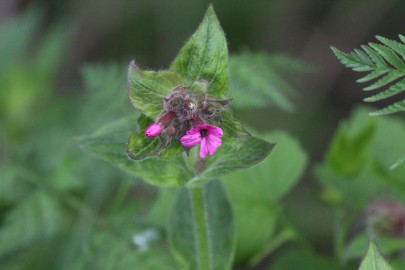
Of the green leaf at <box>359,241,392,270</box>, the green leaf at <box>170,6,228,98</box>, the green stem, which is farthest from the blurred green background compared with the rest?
the green leaf at <box>359,241,392,270</box>

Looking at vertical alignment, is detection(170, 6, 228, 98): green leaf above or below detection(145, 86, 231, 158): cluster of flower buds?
above

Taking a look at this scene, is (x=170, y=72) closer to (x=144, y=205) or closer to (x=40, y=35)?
(x=144, y=205)

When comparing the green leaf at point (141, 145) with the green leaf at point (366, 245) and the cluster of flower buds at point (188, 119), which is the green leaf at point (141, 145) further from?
the green leaf at point (366, 245)

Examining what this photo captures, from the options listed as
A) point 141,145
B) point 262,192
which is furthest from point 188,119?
point 262,192

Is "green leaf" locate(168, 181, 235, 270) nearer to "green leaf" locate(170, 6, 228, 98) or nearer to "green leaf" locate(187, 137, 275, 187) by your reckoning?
"green leaf" locate(187, 137, 275, 187)

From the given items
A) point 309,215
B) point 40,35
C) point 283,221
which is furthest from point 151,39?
point 283,221

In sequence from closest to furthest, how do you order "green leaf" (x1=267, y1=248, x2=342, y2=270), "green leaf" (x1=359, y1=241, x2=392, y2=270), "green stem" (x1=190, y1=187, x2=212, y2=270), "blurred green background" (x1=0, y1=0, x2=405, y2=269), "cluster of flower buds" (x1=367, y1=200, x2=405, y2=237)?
"green leaf" (x1=359, y1=241, x2=392, y2=270)
"green stem" (x1=190, y1=187, x2=212, y2=270)
"green leaf" (x1=267, y1=248, x2=342, y2=270)
"cluster of flower buds" (x1=367, y1=200, x2=405, y2=237)
"blurred green background" (x1=0, y1=0, x2=405, y2=269)

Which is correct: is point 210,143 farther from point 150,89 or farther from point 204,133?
point 150,89

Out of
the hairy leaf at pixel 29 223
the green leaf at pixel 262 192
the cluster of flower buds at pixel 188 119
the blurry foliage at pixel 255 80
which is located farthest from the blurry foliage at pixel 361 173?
the hairy leaf at pixel 29 223
